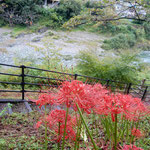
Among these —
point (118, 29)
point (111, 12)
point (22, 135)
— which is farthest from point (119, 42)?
point (22, 135)

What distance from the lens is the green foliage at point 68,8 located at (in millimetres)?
20558

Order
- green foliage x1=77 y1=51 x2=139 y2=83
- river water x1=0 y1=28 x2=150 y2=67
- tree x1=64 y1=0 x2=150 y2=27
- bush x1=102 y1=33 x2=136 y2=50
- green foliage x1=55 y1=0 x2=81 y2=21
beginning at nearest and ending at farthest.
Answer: tree x1=64 y1=0 x2=150 y2=27
green foliage x1=77 y1=51 x2=139 y2=83
river water x1=0 y1=28 x2=150 y2=67
bush x1=102 y1=33 x2=136 y2=50
green foliage x1=55 y1=0 x2=81 y2=21

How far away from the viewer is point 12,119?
105 inches

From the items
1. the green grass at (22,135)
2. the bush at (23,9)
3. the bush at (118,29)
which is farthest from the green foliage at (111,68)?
the bush at (118,29)

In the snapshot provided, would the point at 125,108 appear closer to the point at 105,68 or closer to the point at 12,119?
the point at 12,119

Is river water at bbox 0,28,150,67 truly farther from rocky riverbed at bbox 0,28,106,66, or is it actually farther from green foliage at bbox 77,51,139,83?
green foliage at bbox 77,51,139,83

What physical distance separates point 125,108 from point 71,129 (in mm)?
557

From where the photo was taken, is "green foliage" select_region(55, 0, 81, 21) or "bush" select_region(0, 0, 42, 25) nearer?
"bush" select_region(0, 0, 42, 25)

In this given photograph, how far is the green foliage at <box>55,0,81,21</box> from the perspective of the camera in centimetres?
2056

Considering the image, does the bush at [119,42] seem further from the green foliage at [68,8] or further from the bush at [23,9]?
the bush at [23,9]

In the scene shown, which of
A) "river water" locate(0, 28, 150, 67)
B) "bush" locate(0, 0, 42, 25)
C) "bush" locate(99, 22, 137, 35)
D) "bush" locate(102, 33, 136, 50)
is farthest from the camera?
"bush" locate(99, 22, 137, 35)

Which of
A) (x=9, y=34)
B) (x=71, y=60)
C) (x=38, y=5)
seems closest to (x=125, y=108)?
(x=71, y=60)

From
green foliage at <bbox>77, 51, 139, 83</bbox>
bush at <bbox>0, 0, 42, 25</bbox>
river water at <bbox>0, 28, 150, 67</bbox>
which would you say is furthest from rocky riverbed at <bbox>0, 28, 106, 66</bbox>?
green foliage at <bbox>77, 51, 139, 83</bbox>

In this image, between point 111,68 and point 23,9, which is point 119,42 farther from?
point 23,9
